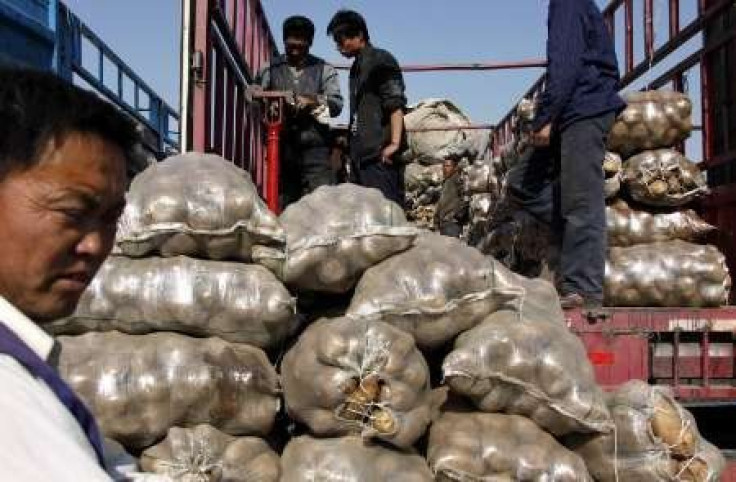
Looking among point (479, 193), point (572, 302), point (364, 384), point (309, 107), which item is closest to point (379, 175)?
point (309, 107)

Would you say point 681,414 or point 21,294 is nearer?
point 21,294

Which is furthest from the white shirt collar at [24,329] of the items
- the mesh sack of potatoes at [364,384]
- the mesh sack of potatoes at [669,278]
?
the mesh sack of potatoes at [669,278]

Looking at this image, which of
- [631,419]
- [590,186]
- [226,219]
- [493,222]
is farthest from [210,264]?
[493,222]

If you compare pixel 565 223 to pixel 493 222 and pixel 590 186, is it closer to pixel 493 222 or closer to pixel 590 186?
pixel 590 186

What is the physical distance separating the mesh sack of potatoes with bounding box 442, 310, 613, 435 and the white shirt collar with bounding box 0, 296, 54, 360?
4.96 ft

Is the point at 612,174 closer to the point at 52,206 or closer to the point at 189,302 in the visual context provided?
the point at 189,302

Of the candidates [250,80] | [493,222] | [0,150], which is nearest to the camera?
[0,150]

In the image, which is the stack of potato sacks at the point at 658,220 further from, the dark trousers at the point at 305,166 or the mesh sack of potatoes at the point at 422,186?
the mesh sack of potatoes at the point at 422,186

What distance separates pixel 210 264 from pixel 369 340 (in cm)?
61

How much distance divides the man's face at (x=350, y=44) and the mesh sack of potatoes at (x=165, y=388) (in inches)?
107

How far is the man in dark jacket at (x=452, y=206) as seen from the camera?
9.13 metres

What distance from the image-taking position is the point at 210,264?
2.55 meters

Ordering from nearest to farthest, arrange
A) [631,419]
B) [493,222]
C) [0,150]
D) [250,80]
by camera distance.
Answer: [0,150] → [631,419] → [250,80] → [493,222]

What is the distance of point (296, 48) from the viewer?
478cm
